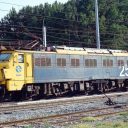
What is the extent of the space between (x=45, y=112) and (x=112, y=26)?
5005 centimetres

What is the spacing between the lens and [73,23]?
227ft

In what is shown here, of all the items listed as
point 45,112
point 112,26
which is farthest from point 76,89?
point 112,26

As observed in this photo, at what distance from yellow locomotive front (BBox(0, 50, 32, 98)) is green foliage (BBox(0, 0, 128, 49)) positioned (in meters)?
32.6

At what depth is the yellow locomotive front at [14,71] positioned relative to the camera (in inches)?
1009

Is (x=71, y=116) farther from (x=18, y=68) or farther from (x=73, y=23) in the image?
(x=73, y=23)

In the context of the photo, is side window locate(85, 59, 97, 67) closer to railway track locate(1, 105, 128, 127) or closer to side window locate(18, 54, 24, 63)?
side window locate(18, 54, 24, 63)

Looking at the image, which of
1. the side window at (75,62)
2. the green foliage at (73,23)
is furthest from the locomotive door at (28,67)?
the green foliage at (73,23)

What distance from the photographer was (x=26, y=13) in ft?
234

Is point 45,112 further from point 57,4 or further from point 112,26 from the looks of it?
point 57,4

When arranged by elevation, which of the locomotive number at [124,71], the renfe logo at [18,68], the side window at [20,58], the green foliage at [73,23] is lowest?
the locomotive number at [124,71]

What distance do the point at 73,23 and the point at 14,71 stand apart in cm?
4377

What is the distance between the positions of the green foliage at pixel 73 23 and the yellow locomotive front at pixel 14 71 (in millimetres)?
32625

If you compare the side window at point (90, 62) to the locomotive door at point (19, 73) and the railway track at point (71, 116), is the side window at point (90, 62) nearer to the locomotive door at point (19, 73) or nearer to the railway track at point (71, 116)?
the locomotive door at point (19, 73)

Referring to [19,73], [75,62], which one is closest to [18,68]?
[19,73]
